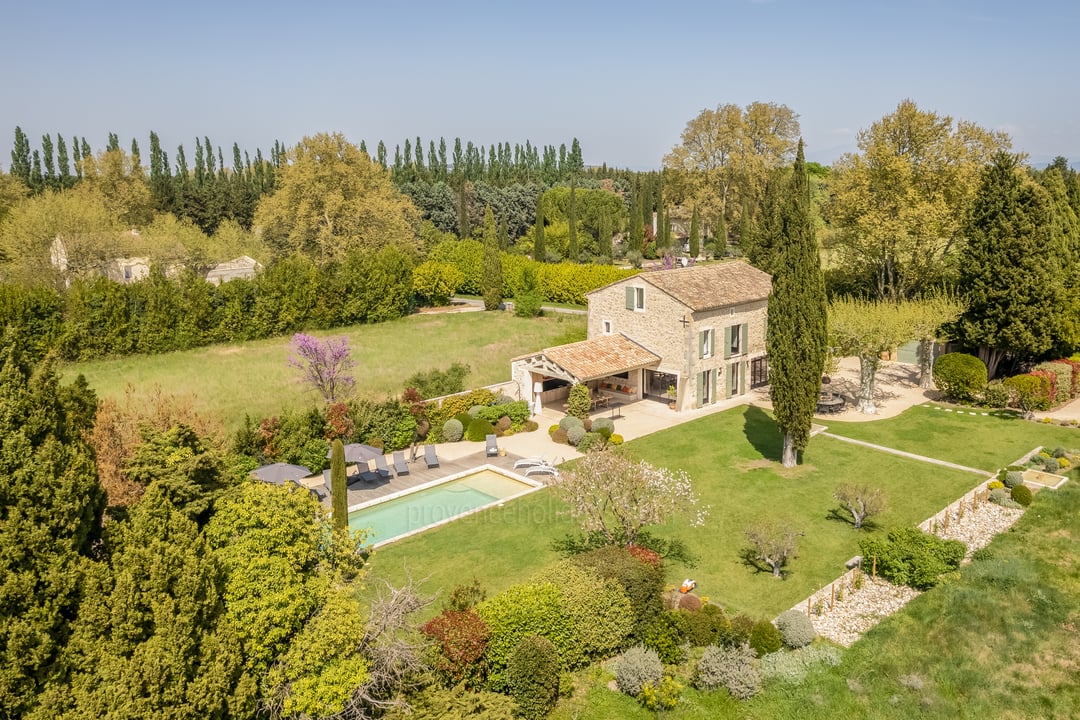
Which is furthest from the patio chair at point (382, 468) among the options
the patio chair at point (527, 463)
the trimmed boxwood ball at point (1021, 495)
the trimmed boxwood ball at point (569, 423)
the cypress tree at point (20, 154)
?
the cypress tree at point (20, 154)

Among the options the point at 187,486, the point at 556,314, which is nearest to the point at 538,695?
the point at 187,486

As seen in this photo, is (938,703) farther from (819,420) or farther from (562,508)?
(819,420)

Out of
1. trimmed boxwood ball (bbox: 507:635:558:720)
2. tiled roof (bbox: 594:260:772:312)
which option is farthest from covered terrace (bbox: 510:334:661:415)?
trimmed boxwood ball (bbox: 507:635:558:720)

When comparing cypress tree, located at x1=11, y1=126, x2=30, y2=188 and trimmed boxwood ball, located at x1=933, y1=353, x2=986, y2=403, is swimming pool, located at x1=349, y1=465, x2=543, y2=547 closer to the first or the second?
trimmed boxwood ball, located at x1=933, y1=353, x2=986, y2=403

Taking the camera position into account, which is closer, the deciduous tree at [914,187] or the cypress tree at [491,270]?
the deciduous tree at [914,187]

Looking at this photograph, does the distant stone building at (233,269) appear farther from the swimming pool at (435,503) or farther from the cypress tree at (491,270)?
the swimming pool at (435,503)
